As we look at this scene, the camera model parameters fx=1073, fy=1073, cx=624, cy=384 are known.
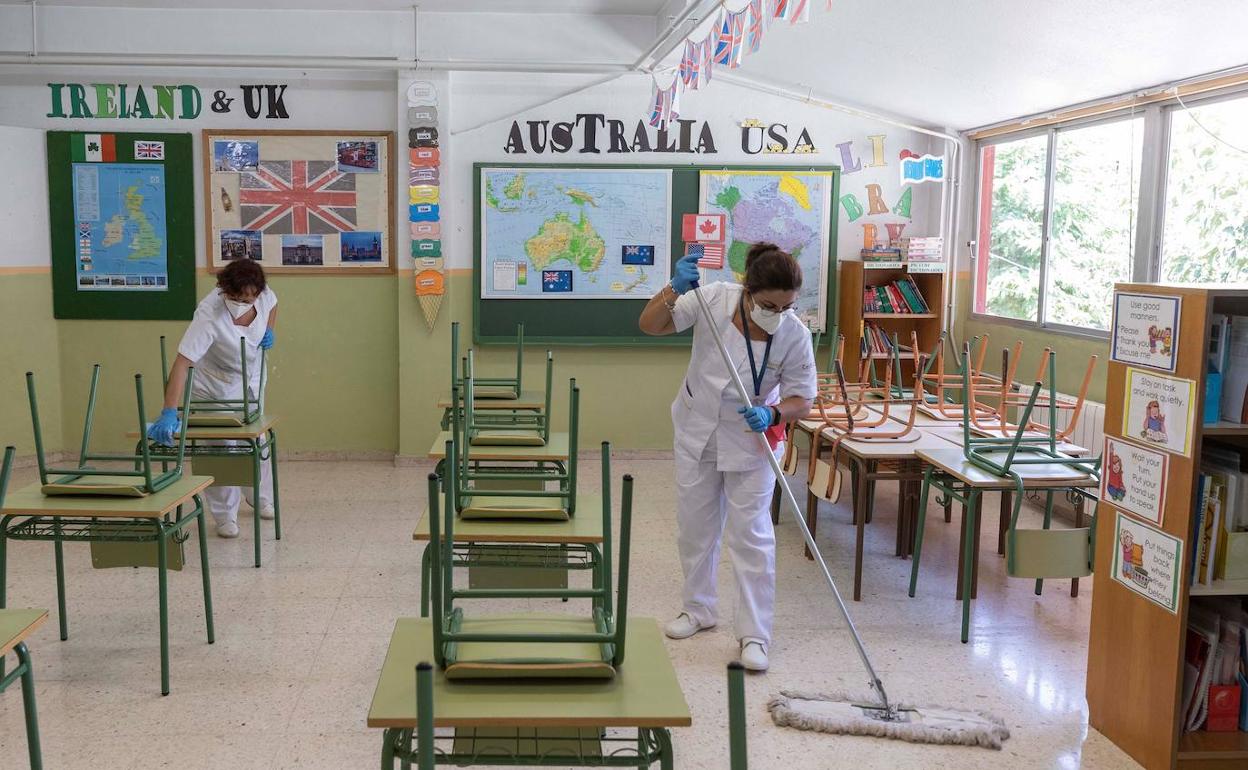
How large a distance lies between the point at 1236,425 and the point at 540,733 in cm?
192

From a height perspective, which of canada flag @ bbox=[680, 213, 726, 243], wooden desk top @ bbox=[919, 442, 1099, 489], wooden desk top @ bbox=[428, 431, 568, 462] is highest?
canada flag @ bbox=[680, 213, 726, 243]

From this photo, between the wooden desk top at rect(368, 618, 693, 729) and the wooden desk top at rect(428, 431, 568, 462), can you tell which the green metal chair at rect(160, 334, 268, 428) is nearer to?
the wooden desk top at rect(428, 431, 568, 462)

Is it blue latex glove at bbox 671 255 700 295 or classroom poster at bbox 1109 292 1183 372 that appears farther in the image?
blue latex glove at bbox 671 255 700 295

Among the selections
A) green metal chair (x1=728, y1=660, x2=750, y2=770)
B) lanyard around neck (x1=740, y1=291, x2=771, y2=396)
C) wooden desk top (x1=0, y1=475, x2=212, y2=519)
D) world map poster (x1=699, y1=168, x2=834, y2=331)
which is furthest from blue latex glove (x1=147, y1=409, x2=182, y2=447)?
world map poster (x1=699, y1=168, x2=834, y2=331)

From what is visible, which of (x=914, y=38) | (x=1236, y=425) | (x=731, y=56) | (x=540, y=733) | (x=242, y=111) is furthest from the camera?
(x=242, y=111)

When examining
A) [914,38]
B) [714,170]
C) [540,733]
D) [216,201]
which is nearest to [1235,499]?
[540,733]

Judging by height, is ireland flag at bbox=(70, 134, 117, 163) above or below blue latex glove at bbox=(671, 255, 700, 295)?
above

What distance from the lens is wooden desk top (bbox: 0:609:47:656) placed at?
202 cm

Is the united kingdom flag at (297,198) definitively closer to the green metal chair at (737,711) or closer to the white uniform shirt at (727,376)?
the white uniform shirt at (727,376)

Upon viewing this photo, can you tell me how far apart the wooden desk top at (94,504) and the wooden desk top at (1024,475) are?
2.53 m

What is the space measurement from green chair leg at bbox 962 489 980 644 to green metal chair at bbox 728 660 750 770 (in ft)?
8.80

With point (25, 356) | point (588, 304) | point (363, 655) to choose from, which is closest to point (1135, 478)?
point (363, 655)

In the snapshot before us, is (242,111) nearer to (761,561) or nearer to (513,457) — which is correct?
(513,457)

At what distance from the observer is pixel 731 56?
13.8 feet
